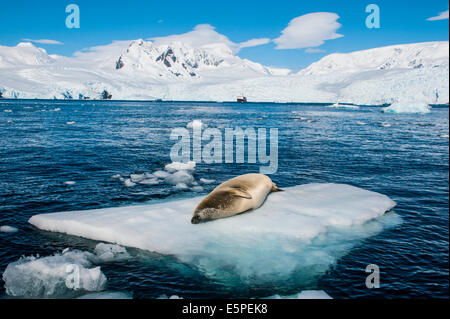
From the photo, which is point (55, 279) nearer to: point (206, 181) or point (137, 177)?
point (137, 177)

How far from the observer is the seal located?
6.88m

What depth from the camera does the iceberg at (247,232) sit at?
214 inches

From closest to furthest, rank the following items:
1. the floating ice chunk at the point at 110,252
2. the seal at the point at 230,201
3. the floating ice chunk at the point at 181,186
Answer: the floating ice chunk at the point at 110,252 < the seal at the point at 230,201 < the floating ice chunk at the point at 181,186

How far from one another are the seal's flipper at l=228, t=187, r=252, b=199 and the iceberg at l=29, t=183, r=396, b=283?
0.41 meters

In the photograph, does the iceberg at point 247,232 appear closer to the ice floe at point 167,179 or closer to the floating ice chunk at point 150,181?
the ice floe at point 167,179

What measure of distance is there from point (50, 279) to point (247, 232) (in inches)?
137

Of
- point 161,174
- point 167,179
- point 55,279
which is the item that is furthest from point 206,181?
point 55,279

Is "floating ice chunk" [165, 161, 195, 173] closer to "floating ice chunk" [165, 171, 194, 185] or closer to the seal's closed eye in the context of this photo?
"floating ice chunk" [165, 171, 194, 185]

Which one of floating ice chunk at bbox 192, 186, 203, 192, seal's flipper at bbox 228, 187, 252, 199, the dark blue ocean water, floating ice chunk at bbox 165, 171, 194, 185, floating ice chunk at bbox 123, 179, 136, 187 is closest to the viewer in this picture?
the dark blue ocean water

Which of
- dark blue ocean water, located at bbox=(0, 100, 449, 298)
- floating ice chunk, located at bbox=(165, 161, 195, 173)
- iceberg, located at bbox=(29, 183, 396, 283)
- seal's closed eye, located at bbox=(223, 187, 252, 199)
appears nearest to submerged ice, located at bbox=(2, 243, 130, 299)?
dark blue ocean water, located at bbox=(0, 100, 449, 298)

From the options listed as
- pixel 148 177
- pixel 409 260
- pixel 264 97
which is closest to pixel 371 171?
pixel 409 260

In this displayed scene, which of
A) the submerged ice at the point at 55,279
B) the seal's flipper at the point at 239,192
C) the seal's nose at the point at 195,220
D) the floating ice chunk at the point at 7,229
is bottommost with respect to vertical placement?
the submerged ice at the point at 55,279

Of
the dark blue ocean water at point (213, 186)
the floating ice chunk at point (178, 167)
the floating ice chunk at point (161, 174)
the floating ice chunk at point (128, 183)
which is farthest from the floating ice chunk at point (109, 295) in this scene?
the floating ice chunk at point (178, 167)

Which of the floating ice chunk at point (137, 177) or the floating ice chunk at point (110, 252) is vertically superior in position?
the floating ice chunk at point (137, 177)
